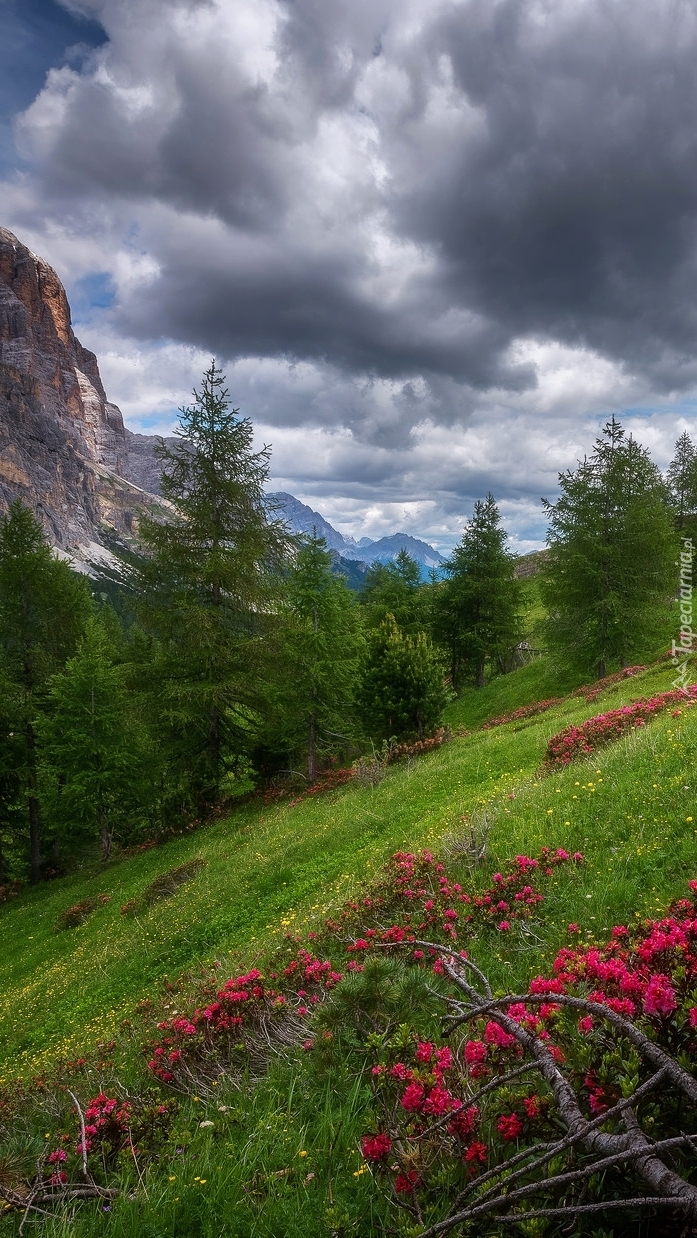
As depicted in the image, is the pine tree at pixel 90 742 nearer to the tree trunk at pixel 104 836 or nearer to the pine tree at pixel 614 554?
the tree trunk at pixel 104 836

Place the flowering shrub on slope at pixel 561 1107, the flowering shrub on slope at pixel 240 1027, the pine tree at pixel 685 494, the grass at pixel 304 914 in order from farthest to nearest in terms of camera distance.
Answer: the pine tree at pixel 685 494 → the flowering shrub on slope at pixel 240 1027 → the grass at pixel 304 914 → the flowering shrub on slope at pixel 561 1107

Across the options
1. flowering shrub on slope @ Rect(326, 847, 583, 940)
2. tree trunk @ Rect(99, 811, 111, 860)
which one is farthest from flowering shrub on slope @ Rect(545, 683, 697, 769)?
tree trunk @ Rect(99, 811, 111, 860)

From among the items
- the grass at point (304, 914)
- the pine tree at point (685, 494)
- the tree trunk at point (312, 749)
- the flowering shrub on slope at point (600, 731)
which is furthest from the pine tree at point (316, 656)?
the pine tree at point (685, 494)

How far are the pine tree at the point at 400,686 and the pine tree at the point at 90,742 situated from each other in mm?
9670

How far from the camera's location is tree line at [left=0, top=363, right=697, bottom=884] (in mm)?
20781

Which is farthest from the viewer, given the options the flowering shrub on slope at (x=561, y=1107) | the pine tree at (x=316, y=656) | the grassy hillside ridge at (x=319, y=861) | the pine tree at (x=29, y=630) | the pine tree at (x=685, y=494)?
the pine tree at (x=685, y=494)

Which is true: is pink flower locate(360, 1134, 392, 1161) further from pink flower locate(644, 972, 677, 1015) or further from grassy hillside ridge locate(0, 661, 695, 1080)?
grassy hillside ridge locate(0, 661, 695, 1080)

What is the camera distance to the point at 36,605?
1000 inches

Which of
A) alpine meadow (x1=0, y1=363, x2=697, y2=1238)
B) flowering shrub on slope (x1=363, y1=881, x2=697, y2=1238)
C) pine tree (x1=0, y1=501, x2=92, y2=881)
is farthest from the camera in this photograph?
pine tree (x1=0, y1=501, x2=92, y2=881)

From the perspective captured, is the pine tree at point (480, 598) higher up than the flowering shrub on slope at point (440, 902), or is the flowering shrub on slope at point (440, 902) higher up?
the pine tree at point (480, 598)

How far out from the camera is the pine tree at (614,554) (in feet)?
83.9

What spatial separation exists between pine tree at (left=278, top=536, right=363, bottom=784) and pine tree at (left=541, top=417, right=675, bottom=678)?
11.2 m

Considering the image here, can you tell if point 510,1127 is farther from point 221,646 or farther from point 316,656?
point 316,656

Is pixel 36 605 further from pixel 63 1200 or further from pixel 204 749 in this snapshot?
pixel 63 1200
